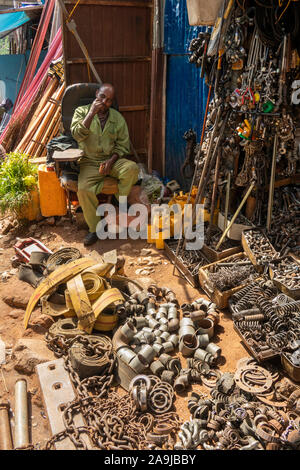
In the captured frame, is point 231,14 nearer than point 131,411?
No

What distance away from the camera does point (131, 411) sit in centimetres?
371

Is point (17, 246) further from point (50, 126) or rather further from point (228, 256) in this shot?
point (50, 126)

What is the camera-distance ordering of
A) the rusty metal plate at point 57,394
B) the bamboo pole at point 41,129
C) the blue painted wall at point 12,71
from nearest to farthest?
the rusty metal plate at point 57,394, the bamboo pole at point 41,129, the blue painted wall at point 12,71

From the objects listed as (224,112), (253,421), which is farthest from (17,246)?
(253,421)

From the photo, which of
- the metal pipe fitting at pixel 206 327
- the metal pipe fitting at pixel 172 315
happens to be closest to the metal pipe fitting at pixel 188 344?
the metal pipe fitting at pixel 206 327

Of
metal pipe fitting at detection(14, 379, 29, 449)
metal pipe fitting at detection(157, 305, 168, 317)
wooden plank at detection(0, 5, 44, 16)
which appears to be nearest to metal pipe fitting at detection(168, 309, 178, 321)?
metal pipe fitting at detection(157, 305, 168, 317)

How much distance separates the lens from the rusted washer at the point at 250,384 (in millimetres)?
3812

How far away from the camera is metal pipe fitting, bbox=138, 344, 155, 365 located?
4.20 m

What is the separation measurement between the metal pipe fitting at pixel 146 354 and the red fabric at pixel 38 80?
27.0ft

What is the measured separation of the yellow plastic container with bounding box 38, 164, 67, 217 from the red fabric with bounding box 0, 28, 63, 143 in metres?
4.12

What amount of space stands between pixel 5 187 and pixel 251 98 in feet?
14.2

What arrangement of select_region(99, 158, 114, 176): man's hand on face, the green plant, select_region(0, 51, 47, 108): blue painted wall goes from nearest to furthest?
select_region(99, 158, 114, 176): man's hand on face → the green plant → select_region(0, 51, 47, 108): blue painted wall

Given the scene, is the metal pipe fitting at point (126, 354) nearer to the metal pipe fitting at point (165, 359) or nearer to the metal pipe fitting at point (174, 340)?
the metal pipe fitting at point (165, 359)

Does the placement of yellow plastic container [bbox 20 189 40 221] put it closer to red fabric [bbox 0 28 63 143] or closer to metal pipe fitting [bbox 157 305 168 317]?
metal pipe fitting [bbox 157 305 168 317]
